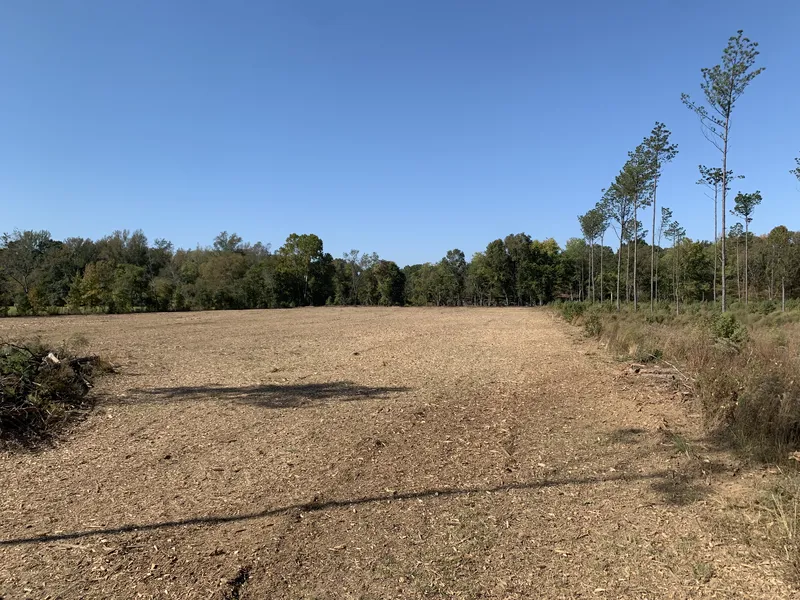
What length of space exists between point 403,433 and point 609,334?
11003 millimetres

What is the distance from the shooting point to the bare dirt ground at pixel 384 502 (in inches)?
115

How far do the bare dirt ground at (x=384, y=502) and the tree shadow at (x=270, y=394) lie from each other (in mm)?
91

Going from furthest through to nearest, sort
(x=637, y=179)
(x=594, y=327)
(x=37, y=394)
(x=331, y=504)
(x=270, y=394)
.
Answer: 1. (x=637, y=179)
2. (x=594, y=327)
3. (x=270, y=394)
4. (x=37, y=394)
5. (x=331, y=504)

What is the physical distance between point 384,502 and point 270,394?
4.63m

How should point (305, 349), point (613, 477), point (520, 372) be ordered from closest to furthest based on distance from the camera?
point (613, 477) → point (520, 372) → point (305, 349)

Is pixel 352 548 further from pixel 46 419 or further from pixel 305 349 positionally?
pixel 305 349

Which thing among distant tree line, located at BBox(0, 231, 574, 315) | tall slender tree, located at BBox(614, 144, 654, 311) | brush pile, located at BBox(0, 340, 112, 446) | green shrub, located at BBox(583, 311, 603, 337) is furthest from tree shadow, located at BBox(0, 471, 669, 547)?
distant tree line, located at BBox(0, 231, 574, 315)

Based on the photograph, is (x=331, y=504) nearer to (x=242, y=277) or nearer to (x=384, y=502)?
(x=384, y=502)

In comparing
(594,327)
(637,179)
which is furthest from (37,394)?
(637,179)

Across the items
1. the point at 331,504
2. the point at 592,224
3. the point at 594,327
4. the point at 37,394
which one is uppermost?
the point at 592,224

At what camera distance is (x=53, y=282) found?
167ft

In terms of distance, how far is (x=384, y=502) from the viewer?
3.99m

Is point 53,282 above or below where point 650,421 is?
above

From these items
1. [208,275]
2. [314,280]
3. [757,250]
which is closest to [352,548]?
[757,250]
